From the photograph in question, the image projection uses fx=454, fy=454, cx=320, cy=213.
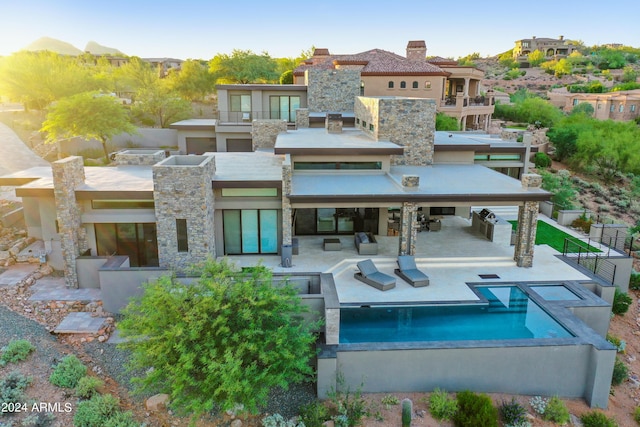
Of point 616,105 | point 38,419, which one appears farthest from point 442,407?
point 616,105

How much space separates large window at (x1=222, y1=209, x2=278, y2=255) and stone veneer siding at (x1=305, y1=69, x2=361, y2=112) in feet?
53.9

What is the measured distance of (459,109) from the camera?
44.8m

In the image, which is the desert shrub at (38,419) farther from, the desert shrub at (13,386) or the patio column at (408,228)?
the patio column at (408,228)

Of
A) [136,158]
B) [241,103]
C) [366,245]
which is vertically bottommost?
[366,245]

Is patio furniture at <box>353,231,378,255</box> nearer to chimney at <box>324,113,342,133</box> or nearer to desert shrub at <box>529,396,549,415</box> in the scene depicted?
chimney at <box>324,113,342,133</box>

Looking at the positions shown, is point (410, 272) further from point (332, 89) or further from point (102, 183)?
point (332, 89)

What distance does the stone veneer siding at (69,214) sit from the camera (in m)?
17.4

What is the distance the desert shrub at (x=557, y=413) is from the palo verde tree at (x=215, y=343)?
276 inches

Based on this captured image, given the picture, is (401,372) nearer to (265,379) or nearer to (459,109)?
(265,379)

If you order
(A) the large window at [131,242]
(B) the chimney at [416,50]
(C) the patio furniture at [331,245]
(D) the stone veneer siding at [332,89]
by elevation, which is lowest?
(C) the patio furniture at [331,245]

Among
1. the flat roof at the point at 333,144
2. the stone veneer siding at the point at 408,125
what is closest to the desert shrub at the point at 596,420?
the flat roof at the point at 333,144

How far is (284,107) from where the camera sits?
3556cm

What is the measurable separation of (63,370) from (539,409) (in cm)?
1403

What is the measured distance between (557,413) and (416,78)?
3413 centimetres
